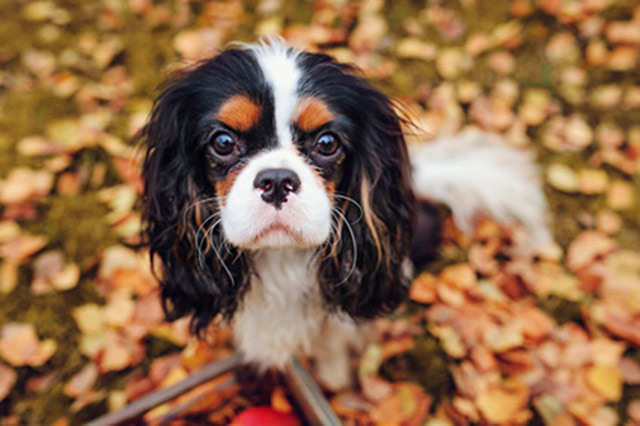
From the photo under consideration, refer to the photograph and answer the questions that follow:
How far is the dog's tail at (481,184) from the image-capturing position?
218cm

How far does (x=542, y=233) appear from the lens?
222cm

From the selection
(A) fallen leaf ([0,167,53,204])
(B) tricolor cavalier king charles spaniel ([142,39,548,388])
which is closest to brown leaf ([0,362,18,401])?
(B) tricolor cavalier king charles spaniel ([142,39,548,388])

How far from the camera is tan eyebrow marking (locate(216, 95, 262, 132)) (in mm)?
1210

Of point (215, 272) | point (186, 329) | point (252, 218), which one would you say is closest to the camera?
point (252, 218)

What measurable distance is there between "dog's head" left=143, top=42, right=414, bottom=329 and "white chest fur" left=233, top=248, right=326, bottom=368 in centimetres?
5

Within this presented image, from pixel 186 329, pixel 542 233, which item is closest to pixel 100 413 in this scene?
pixel 186 329

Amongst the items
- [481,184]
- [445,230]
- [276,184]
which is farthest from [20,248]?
[481,184]

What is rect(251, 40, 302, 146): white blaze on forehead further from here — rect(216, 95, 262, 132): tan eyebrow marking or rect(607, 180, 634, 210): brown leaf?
rect(607, 180, 634, 210): brown leaf

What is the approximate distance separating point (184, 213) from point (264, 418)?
2.34 ft

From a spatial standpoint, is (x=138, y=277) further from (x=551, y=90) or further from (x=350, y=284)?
(x=551, y=90)

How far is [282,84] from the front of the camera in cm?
123

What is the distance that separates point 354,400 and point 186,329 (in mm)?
725

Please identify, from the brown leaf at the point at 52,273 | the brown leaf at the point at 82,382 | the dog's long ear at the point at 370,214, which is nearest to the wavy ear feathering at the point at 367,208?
the dog's long ear at the point at 370,214

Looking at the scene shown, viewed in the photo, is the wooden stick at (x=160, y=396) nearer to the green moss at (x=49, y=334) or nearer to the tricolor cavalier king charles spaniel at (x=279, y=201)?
the tricolor cavalier king charles spaniel at (x=279, y=201)
